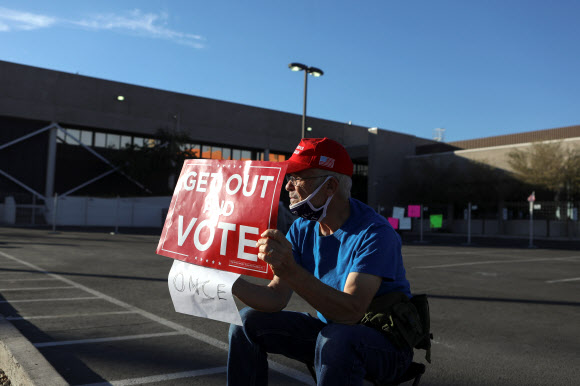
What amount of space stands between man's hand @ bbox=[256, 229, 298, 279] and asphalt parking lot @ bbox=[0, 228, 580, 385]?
6.52 ft

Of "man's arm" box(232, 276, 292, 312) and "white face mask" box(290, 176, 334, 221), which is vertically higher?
"white face mask" box(290, 176, 334, 221)

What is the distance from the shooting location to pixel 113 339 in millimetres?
4688

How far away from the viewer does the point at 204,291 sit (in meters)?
2.21

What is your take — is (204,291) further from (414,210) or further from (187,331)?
(414,210)

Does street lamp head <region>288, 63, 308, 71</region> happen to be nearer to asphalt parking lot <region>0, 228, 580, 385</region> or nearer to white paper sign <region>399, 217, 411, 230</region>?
white paper sign <region>399, 217, 411, 230</region>

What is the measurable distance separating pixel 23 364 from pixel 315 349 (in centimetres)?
235

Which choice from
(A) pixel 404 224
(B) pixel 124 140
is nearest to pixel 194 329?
(A) pixel 404 224

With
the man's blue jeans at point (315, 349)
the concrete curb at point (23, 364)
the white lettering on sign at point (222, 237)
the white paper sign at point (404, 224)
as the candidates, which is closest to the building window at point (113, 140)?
the white paper sign at point (404, 224)

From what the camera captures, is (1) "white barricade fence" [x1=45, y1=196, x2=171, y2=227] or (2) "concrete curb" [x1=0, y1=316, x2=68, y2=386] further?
(1) "white barricade fence" [x1=45, y1=196, x2=171, y2=227]

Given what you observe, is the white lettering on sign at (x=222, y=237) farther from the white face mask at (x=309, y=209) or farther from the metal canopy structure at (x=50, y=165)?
the metal canopy structure at (x=50, y=165)

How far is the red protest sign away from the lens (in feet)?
6.92

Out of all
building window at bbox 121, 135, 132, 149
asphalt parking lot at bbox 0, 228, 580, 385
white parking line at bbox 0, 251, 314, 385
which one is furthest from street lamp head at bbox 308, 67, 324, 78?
building window at bbox 121, 135, 132, 149

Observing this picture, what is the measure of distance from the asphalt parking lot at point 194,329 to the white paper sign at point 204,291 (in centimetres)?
150

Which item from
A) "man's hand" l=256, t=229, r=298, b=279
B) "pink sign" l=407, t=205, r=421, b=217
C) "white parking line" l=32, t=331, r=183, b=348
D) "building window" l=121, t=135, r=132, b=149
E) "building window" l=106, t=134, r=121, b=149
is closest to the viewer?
"man's hand" l=256, t=229, r=298, b=279
